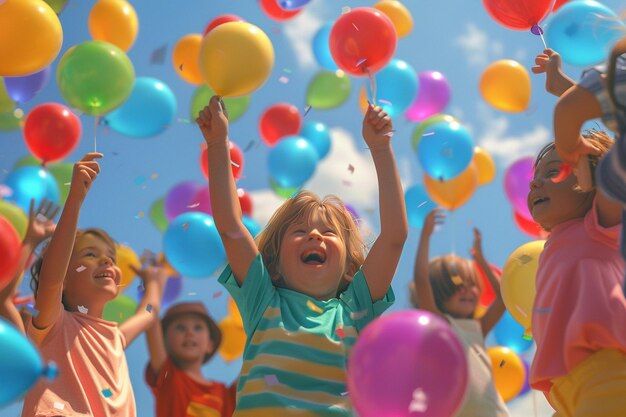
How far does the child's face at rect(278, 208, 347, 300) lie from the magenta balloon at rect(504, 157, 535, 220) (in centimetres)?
221

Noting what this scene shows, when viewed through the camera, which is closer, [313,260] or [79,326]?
[313,260]

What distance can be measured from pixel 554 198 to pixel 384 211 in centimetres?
57

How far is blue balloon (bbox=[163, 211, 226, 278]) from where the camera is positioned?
3.98m

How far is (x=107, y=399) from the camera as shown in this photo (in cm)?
296

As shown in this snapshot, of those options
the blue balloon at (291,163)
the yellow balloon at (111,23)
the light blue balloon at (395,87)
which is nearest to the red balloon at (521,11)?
the light blue balloon at (395,87)

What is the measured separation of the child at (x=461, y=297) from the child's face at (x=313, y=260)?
1377mm

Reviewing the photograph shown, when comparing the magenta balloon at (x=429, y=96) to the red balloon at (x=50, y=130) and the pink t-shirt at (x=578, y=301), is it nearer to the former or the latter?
the red balloon at (x=50, y=130)

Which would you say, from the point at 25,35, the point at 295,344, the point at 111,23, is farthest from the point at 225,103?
the point at 295,344

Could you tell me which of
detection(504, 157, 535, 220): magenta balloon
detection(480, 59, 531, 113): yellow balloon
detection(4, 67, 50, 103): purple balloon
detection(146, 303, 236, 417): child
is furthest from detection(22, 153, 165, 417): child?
detection(480, 59, 531, 113): yellow balloon

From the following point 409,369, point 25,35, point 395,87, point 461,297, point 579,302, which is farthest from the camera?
point 395,87

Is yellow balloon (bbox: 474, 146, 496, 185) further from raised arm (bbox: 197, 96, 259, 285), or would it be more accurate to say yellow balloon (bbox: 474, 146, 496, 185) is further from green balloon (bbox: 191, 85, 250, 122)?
raised arm (bbox: 197, 96, 259, 285)

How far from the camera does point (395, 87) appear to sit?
4672mm

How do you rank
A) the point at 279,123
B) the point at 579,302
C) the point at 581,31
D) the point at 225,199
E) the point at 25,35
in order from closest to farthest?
1. the point at 579,302
2. the point at 225,199
3. the point at 25,35
4. the point at 581,31
5. the point at 279,123

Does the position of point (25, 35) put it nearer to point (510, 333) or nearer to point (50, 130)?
point (50, 130)
